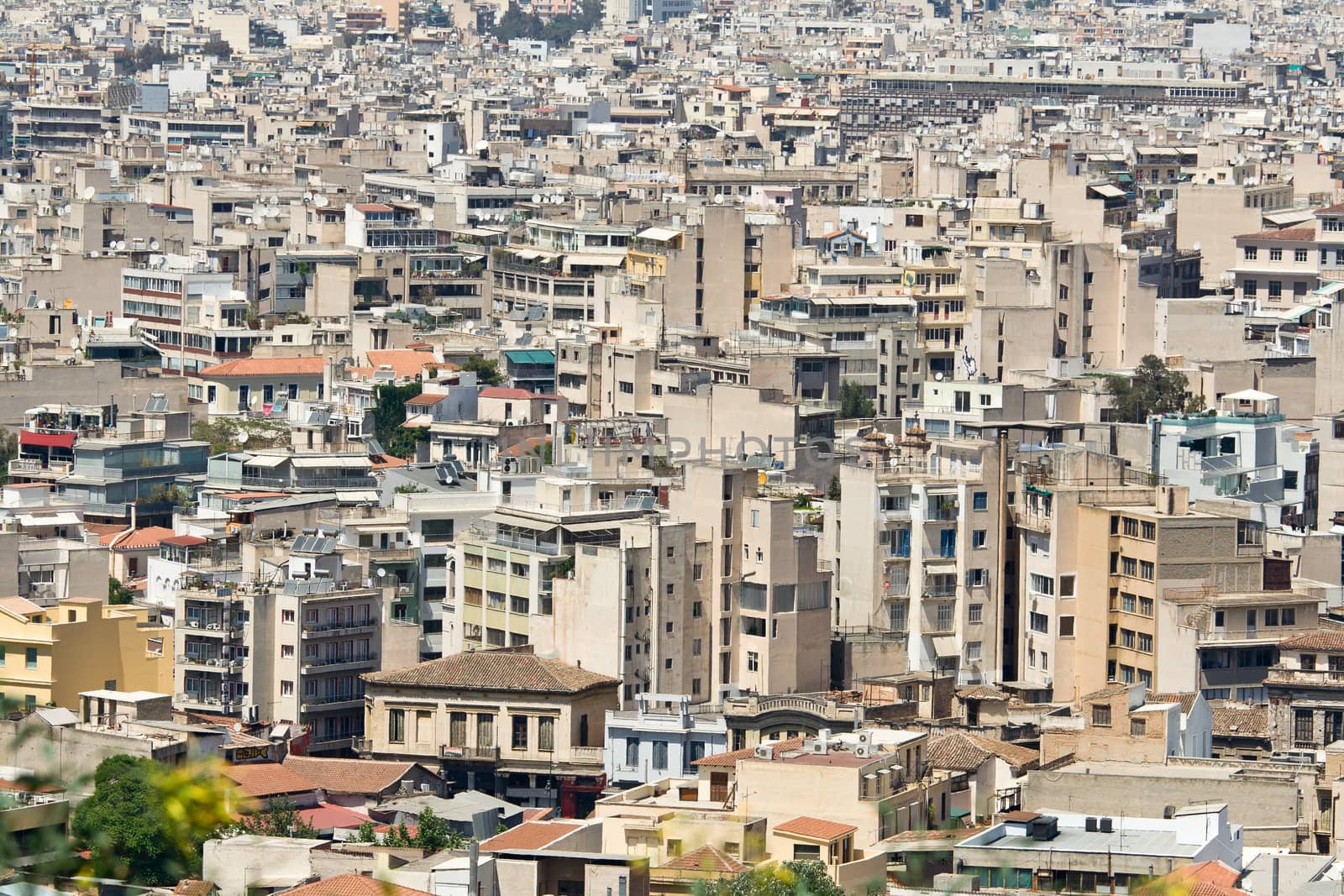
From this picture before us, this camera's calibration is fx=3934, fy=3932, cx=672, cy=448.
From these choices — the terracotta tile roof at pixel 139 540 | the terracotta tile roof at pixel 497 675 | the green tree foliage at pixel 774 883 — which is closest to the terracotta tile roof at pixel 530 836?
the green tree foliage at pixel 774 883

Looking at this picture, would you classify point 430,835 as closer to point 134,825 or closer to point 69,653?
point 134,825

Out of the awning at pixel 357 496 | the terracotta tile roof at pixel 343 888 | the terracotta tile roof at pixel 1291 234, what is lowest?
the awning at pixel 357 496

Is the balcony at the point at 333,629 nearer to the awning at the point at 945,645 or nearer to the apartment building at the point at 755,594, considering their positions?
the apartment building at the point at 755,594

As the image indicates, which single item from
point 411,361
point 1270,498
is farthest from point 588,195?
point 1270,498

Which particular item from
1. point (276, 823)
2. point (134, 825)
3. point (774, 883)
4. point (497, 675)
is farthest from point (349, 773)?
point (774, 883)

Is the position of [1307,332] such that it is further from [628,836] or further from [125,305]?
[628,836]

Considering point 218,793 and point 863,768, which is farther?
point 863,768
